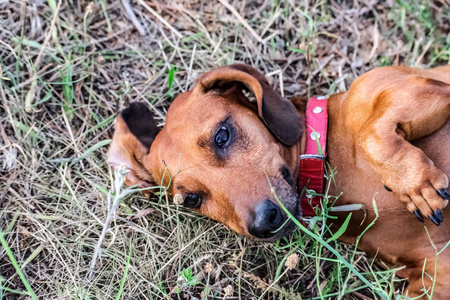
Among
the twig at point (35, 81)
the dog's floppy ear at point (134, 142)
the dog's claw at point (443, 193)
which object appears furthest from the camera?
the twig at point (35, 81)

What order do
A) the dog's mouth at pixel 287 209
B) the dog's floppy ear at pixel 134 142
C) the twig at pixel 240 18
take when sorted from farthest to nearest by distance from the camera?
the twig at pixel 240 18
the dog's floppy ear at pixel 134 142
the dog's mouth at pixel 287 209

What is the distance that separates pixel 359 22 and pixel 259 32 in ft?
3.45

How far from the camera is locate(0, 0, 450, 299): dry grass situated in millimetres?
3574

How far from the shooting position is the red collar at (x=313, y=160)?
3.10 metres

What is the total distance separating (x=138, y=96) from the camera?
436cm

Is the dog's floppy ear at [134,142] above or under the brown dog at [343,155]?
under

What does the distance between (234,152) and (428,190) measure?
4.07 ft

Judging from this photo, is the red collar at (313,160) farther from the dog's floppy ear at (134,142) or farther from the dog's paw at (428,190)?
the dog's floppy ear at (134,142)

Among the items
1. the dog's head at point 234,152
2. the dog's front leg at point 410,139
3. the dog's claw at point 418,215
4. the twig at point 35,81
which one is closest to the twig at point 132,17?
the twig at point 35,81

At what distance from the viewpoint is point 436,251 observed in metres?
2.75

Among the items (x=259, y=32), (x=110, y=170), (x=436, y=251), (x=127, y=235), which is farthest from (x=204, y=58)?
(x=436, y=251)

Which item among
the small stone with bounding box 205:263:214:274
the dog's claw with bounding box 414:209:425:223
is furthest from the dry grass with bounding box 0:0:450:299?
the dog's claw with bounding box 414:209:425:223

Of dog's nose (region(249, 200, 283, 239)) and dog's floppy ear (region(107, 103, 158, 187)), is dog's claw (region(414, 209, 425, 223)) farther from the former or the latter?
dog's floppy ear (region(107, 103, 158, 187))

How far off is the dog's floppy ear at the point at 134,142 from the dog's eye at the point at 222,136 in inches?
34.2
